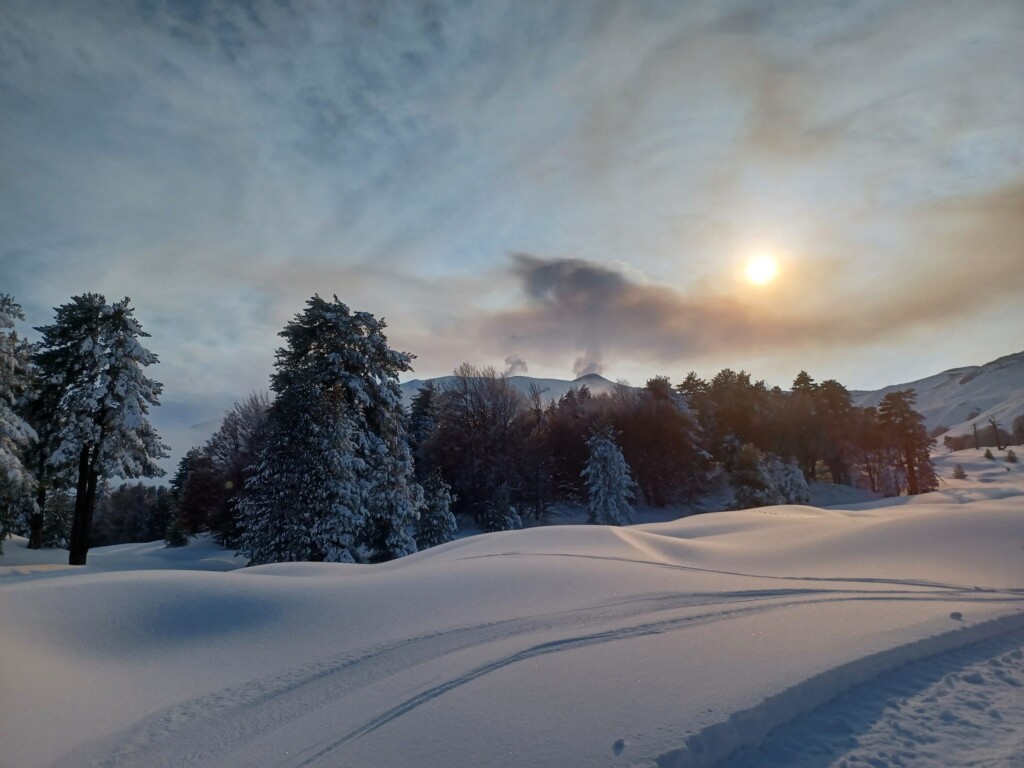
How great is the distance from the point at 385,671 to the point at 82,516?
24646mm

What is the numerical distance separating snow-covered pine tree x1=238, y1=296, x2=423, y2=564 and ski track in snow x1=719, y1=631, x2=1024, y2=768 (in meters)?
19.9

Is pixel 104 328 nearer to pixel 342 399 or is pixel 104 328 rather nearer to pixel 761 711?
pixel 342 399

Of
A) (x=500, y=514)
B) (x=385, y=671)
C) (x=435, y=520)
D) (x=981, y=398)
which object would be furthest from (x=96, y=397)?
(x=981, y=398)

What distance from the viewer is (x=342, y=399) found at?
987 inches

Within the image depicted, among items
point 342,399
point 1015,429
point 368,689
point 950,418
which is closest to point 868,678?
point 368,689

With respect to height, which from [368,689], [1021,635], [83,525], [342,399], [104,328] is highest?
[104,328]

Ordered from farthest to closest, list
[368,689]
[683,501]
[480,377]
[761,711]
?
[683,501], [480,377], [368,689], [761,711]

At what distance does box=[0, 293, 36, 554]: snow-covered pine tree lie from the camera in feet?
66.0

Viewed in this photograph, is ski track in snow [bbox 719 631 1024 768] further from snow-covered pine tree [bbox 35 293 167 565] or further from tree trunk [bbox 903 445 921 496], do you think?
tree trunk [bbox 903 445 921 496]

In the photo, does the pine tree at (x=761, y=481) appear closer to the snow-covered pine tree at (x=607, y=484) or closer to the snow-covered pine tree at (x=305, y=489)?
the snow-covered pine tree at (x=607, y=484)

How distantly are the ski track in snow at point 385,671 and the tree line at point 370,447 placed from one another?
17.1 m

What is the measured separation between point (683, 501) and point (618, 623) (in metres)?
41.7

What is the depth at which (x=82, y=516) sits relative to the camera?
79.7ft

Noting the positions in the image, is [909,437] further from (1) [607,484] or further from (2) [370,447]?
(2) [370,447]
